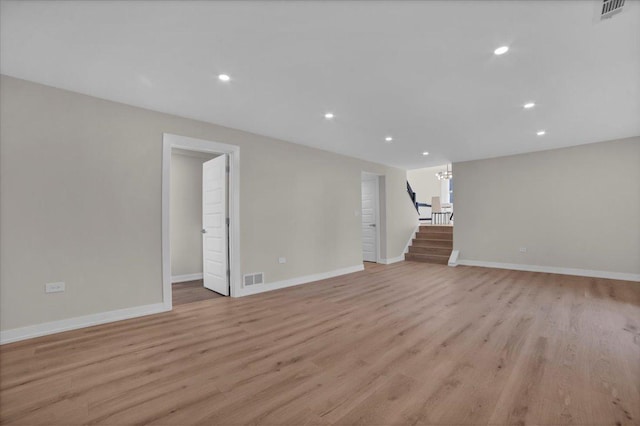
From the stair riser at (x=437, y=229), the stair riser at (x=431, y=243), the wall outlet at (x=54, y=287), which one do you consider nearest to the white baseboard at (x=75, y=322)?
the wall outlet at (x=54, y=287)

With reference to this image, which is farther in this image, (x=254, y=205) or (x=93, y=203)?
(x=254, y=205)

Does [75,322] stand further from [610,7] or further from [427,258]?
[427,258]

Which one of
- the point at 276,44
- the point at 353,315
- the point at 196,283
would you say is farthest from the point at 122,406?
the point at 196,283

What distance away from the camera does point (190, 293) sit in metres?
4.54

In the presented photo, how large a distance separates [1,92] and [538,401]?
207 inches

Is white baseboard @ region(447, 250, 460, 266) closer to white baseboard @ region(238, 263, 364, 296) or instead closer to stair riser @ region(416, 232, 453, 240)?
stair riser @ region(416, 232, 453, 240)

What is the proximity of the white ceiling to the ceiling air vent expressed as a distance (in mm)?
63

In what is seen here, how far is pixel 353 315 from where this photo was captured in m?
3.35

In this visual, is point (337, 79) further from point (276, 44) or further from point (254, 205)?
point (254, 205)

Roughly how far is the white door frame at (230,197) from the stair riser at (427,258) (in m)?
5.33

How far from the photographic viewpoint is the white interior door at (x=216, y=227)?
14.2ft

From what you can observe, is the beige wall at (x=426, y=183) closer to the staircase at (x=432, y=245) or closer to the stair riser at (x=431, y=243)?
the staircase at (x=432, y=245)

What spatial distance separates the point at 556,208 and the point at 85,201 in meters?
8.38

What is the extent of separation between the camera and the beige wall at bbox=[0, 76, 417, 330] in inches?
106
